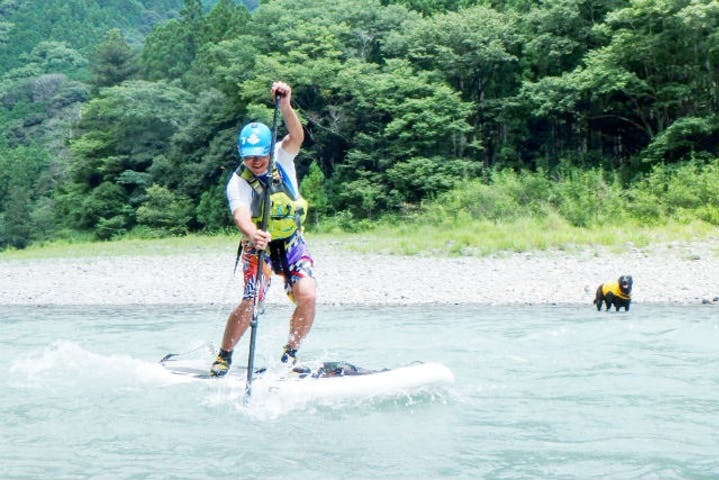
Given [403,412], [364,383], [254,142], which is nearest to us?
[403,412]

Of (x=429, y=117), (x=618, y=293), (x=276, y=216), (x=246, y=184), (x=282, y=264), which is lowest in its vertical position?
(x=618, y=293)

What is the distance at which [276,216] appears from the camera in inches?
235

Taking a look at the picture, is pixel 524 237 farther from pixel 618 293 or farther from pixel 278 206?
pixel 278 206

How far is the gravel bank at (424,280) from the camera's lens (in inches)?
474

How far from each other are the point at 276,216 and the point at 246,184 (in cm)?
36

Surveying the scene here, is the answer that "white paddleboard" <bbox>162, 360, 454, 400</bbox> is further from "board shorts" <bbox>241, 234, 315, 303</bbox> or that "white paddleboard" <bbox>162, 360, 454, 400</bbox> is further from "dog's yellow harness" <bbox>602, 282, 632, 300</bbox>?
"dog's yellow harness" <bbox>602, 282, 632, 300</bbox>

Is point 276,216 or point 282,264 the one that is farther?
point 282,264

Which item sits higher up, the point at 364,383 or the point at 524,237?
the point at 524,237

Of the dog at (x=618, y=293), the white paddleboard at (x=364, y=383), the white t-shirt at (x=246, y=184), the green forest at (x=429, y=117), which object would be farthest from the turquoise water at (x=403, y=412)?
the green forest at (x=429, y=117)

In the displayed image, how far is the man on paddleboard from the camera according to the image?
19.5 feet

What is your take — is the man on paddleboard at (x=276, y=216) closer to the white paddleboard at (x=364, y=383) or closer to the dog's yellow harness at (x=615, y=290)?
the white paddleboard at (x=364, y=383)

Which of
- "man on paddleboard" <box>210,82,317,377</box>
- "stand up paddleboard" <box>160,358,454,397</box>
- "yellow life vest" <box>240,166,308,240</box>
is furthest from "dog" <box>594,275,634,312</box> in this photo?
"yellow life vest" <box>240,166,308,240</box>

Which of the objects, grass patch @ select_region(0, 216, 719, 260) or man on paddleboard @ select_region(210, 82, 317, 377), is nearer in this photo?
man on paddleboard @ select_region(210, 82, 317, 377)

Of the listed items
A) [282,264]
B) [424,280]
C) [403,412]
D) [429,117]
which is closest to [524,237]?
[424,280]
